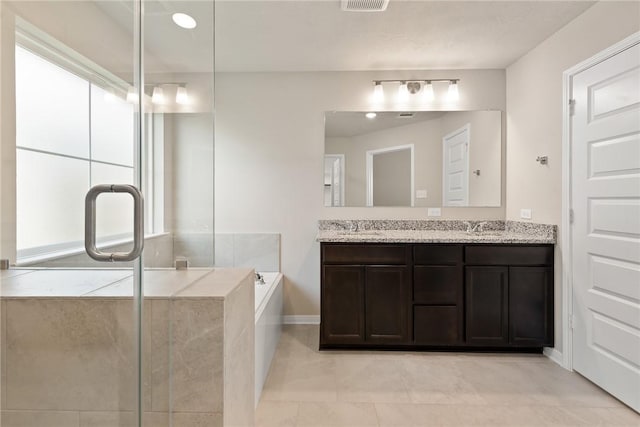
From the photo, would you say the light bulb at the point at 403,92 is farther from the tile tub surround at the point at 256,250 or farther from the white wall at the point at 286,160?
the tile tub surround at the point at 256,250

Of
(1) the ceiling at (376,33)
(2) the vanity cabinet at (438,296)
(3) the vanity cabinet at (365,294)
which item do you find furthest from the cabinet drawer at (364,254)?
(1) the ceiling at (376,33)

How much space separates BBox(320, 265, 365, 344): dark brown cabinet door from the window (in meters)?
1.86

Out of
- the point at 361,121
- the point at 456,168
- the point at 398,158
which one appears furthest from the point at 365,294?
the point at 361,121

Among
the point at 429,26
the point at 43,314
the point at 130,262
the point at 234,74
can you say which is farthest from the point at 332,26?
the point at 43,314

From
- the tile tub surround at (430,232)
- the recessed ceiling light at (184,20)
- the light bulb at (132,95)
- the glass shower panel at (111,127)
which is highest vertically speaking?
the recessed ceiling light at (184,20)

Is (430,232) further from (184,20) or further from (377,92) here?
(184,20)

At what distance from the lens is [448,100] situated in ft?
10.8

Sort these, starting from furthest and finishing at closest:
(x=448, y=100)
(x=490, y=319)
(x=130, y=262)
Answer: (x=448, y=100)
(x=490, y=319)
(x=130, y=262)

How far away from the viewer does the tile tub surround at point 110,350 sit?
0.90m

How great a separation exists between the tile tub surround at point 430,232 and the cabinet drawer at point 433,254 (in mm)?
57

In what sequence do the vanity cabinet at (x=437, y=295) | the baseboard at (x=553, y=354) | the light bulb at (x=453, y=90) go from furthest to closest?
the light bulb at (x=453, y=90) < the vanity cabinet at (x=437, y=295) < the baseboard at (x=553, y=354)

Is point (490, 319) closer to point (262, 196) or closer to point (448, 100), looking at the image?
point (448, 100)

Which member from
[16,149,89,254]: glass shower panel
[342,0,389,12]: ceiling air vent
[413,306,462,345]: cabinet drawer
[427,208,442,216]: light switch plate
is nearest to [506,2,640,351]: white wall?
[427,208,442,216]: light switch plate

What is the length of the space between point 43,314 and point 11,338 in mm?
81
